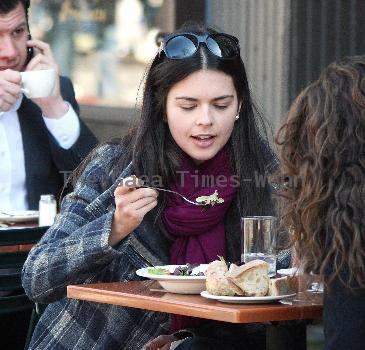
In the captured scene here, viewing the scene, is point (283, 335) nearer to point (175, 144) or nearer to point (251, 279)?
point (251, 279)

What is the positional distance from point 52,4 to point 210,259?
583 cm

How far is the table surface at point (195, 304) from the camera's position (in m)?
3.05

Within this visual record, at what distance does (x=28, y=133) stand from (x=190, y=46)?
155 centimetres

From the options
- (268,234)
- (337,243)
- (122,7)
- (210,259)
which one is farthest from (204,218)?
(122,7)

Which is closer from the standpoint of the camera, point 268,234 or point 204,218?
point 268,234

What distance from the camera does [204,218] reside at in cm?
384

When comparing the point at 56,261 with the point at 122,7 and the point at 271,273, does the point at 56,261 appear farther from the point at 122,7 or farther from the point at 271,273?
the point at 122,7

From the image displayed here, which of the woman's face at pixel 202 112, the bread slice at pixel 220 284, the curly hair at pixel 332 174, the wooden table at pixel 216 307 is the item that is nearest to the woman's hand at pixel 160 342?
the wooden table at pixel 216 307

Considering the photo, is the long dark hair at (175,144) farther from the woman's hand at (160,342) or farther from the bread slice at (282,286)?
the bread slice at (282,286)

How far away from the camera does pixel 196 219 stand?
12.6 feet

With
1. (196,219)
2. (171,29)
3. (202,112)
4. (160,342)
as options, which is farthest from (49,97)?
(171,29)

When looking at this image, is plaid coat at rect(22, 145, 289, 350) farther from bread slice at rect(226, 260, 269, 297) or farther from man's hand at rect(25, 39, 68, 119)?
man's hand at rect(25, 39, 68, 119)

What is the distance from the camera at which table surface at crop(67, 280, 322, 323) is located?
120 inches

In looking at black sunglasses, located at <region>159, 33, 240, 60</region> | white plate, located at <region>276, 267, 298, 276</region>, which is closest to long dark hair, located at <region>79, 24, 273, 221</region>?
black sunglasses, located at <region>159, 33, 240, 60</region>
